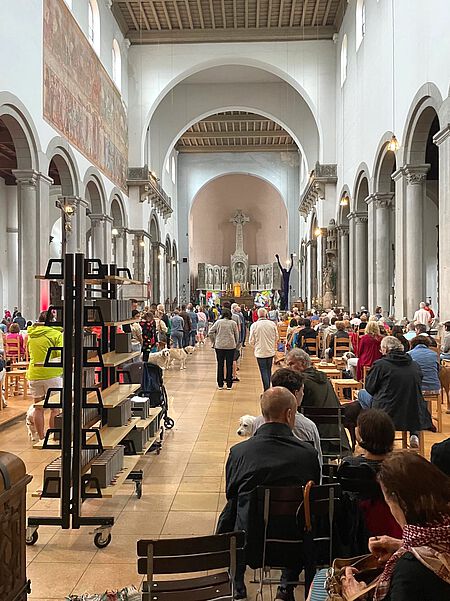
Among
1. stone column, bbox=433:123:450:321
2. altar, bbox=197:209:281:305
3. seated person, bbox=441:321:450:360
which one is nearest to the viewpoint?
seated person, bbox=441:321:450:360

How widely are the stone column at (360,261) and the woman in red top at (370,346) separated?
12982 mm

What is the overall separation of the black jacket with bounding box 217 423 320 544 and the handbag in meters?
0.79

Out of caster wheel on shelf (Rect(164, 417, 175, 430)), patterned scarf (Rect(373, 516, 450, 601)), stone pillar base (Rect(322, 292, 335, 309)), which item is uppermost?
stone pillar base (Rect(322, 292, 335, 309))

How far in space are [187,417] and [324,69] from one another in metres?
19.8

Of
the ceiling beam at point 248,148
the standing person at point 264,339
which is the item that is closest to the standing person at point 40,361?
the standing person at point 264,339

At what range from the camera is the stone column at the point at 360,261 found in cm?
2161

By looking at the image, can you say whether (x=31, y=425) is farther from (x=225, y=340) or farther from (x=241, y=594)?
(x=225, y=340)

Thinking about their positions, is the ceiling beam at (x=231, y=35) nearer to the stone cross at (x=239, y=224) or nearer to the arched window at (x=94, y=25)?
the arched window at (x=94, y=25)

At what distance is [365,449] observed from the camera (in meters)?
3.58

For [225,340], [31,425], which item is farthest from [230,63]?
[31,425]

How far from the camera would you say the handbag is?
2.37 metres

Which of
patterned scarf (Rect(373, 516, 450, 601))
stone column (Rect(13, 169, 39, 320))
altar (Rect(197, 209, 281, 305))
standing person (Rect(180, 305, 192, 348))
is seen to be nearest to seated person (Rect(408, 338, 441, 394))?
patterned scarf (Rect(373, 516, 450, 601))

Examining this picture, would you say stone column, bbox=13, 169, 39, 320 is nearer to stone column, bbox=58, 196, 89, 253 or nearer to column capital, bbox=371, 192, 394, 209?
stone column, bbox=58, 196, 89, 253

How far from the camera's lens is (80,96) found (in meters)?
18.4
